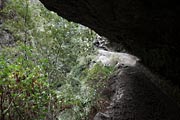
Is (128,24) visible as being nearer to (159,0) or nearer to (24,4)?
(159,0)

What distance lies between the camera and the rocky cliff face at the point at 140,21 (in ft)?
15.3

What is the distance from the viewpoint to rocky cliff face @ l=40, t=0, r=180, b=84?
4.65m

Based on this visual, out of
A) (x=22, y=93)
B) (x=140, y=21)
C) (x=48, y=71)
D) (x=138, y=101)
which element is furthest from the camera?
(x=48, y=71)

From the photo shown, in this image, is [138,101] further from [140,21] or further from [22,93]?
[22,93]

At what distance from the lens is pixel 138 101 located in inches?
269

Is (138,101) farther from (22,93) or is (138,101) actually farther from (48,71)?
(48,71)

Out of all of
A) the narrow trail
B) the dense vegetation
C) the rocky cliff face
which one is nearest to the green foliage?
the dense vegetation

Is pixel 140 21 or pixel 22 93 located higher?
pixel 140 21

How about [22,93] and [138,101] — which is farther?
[138,101]

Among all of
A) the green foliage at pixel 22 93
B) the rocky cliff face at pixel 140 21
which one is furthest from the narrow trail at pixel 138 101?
the green foliage at pixel 22 93

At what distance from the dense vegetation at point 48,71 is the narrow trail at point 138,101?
75 centimetres

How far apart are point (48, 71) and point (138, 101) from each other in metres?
2.93

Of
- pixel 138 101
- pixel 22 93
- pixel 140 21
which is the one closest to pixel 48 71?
pixel 22 93

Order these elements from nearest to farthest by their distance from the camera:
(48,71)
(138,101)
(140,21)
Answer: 1. (140,21)
2. (138,101)
3. (48,71)
